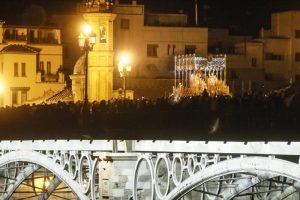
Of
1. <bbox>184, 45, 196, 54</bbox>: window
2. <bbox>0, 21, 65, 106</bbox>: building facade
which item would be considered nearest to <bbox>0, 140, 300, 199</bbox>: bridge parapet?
<bbox>0, 21, 65, 106</bbox>: building facade

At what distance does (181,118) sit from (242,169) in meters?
Result: 4.85

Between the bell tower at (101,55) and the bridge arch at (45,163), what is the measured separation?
27.0 meters

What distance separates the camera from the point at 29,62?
A: 89.4 m

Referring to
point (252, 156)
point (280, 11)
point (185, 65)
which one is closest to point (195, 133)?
point (252, 156)

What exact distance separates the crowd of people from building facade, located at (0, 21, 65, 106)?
1745 inches

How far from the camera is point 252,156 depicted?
2855 centimetres

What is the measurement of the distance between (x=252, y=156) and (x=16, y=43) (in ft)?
203

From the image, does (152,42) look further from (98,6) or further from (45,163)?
(45,163)

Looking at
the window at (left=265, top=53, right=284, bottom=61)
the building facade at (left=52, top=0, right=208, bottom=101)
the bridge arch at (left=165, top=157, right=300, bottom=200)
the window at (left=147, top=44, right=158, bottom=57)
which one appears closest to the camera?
the bridge arch at (left=165, top=157, right=300, bottom=200)

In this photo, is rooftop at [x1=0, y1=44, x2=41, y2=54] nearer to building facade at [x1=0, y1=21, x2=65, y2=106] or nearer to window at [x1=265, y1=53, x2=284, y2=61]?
building facade at [x1=0, y1=21, x2=65, y2=106]

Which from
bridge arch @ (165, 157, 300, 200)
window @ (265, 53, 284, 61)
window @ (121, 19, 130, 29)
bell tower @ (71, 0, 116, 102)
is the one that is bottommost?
bridge arch @ (165, 157, 300, 200)

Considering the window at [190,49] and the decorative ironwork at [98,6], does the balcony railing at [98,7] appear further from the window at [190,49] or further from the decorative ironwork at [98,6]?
the window at [190,49]

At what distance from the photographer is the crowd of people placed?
1153 inches

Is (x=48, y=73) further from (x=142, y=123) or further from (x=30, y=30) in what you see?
(x=142, y=123)
